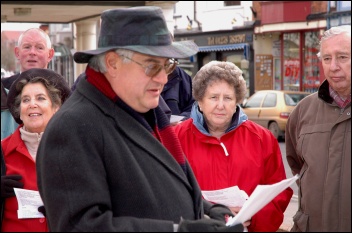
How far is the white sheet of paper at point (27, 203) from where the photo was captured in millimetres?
3480

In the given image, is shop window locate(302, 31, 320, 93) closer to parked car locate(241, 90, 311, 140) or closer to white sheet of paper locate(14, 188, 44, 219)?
parked car locate(241, 90, 311, 140)

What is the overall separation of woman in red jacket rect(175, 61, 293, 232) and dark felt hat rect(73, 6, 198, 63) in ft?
4.45

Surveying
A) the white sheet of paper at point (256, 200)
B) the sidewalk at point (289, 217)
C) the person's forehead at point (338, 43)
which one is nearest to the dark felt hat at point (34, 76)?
the person's forehead at point (338, 43)

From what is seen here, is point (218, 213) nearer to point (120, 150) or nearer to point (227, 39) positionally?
point (120, 150)

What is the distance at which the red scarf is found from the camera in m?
2.69

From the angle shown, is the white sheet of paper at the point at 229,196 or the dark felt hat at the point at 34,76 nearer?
the white sheet of paper at the point at 229,196

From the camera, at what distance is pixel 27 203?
11.5 ft

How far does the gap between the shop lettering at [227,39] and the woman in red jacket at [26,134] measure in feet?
83.6

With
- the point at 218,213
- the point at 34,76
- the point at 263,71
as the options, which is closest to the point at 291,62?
the point at 263,71

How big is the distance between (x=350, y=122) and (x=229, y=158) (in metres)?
0.74

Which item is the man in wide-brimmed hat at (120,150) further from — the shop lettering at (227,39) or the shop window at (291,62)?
the shop lettering at (227,39)

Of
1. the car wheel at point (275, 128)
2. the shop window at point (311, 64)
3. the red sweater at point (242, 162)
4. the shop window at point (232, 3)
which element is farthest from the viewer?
the shop window at point (232, 3)

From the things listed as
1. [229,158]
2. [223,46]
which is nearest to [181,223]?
[229,158]

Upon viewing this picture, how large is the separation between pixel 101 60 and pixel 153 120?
14.0 inches
